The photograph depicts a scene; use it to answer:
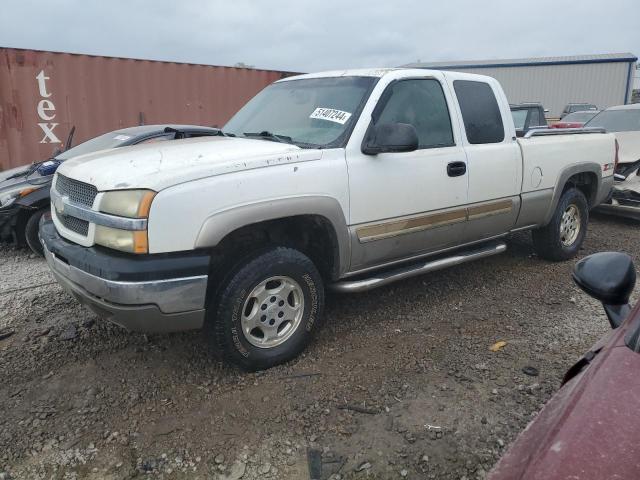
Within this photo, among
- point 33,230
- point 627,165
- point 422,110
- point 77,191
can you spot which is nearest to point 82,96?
point 33,230

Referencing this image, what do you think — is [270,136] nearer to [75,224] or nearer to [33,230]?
[75,224]

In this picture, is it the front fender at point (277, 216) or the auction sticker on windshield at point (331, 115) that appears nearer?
the front fender at point (277, 216)

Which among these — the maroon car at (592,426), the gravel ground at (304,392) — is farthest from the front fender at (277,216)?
the maroon car at (592,426)

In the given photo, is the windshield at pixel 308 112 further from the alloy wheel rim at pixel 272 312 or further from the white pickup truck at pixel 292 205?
the alloy wheel rim at pixel 272 312

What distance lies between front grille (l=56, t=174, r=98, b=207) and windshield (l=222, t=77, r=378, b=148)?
1303 millimetres

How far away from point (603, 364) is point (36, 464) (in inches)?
99.9

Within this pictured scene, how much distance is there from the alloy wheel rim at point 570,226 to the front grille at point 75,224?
178 inches

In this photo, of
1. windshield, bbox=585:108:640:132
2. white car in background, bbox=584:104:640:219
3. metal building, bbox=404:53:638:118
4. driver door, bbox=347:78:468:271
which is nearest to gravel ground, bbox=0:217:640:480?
driver door, bbox=347:78:468:271

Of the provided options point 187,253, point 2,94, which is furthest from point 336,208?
point 2,94

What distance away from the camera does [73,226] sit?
319 centimetres

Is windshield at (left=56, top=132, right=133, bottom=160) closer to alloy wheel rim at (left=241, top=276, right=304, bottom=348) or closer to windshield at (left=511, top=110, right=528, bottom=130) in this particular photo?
alloy wheel rim at (left=241, top=276, right=304, bottom=348)

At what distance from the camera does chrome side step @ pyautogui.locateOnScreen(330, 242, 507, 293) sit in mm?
3658

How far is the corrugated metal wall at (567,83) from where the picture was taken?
1276 inches

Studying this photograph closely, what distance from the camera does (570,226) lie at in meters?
5.68
